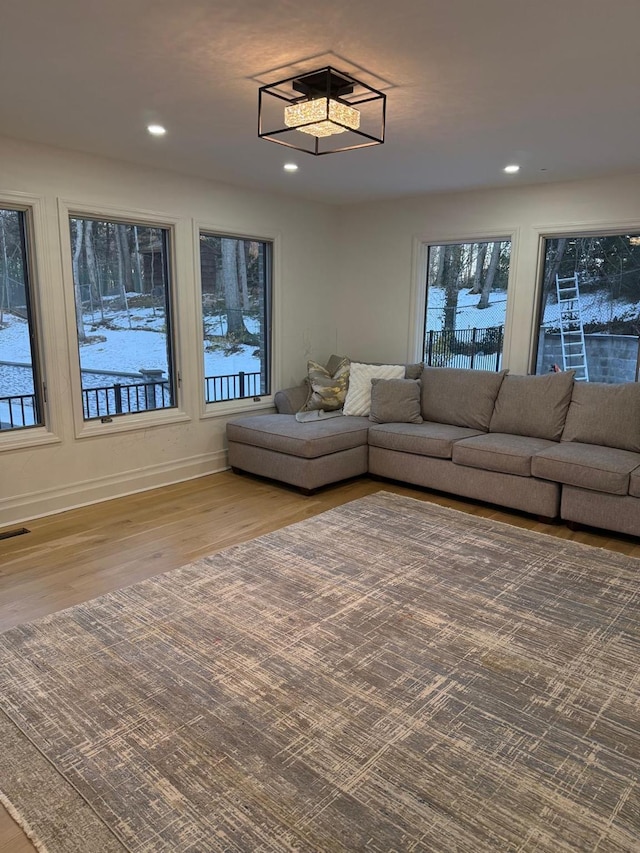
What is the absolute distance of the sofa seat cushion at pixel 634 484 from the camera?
3594 mm

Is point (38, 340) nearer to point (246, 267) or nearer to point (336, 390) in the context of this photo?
point (246, 267)

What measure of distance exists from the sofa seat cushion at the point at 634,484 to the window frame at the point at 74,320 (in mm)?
3322

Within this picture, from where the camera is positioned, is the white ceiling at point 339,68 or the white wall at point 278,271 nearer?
the white ceiling at point 339,68

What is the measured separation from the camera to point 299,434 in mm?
4551

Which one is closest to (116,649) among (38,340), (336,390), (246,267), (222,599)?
(222,599)

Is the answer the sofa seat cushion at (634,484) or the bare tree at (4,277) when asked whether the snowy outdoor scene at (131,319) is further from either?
the sofa seat cushion at (634,484)

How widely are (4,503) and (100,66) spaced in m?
2.71

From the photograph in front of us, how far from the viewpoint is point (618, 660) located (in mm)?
2418

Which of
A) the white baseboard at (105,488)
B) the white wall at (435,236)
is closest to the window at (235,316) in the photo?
the white baseboard at (105,488)

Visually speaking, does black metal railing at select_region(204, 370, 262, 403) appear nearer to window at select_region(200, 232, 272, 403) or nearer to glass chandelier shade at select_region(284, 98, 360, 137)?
window at select_region(200, 232, 272, 403)

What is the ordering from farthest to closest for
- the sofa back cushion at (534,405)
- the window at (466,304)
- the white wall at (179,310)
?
the window at (466,304) < the sofa back cushion at (534,405) < the white wall at (179,310)

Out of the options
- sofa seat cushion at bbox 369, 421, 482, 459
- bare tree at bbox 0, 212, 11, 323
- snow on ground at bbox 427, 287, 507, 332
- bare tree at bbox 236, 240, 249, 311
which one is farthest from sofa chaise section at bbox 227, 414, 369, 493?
bare tree at bbox 0, 212, 11, 323

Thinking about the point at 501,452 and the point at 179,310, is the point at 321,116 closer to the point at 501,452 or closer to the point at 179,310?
the point at 179,310

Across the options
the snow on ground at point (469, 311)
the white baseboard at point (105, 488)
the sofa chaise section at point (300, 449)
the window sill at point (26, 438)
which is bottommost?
the white baseboard at point (105, 488)
